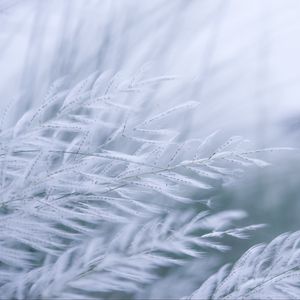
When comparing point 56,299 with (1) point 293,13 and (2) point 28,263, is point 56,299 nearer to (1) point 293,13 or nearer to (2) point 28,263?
(2) point 28,263

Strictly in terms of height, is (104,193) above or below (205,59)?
below

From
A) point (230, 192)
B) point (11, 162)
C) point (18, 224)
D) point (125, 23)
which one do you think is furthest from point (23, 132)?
point (230, 192)

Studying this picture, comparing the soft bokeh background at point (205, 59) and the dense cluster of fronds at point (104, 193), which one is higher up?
the soft bokeh background at point (205, 59)

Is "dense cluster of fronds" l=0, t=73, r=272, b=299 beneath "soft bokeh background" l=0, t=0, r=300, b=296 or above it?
beneath

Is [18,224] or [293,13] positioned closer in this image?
[18,224]
